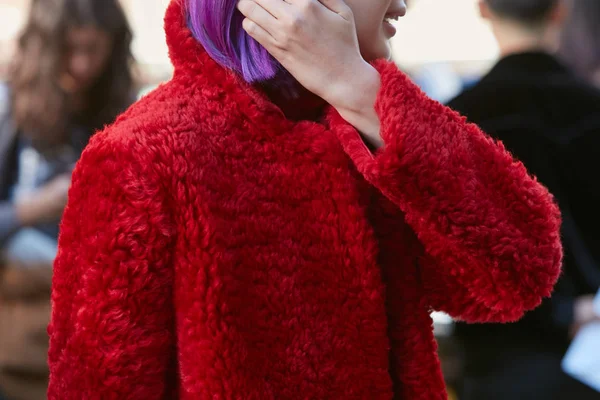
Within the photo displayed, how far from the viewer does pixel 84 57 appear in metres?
1.82

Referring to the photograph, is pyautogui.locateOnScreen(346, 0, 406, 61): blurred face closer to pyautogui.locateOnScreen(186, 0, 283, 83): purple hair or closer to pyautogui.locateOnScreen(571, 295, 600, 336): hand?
pyautogui.locateOnScreen(186, 0, 283, 83): purple hair

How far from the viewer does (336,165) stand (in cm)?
82

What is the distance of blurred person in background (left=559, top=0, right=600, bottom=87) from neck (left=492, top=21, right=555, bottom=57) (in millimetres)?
897

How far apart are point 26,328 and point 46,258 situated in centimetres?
18

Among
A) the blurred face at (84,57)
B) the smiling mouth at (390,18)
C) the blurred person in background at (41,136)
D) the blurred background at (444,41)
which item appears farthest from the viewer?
the blurred background at (444,41)

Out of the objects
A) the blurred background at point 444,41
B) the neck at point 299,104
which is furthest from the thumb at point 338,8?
the blurred background at point 444,41

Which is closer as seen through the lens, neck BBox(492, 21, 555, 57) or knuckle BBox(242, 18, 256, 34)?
knuckle BBox(242, 18, 256, 34)

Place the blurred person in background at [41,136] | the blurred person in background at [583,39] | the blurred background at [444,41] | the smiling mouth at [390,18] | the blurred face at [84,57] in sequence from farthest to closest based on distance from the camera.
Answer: the blurred background at [444,41] → the blurred person in background at [583,39] → the blurred face at [84,57] → the blurred person in background at [41,136] → the smiling mouth at [390,18]

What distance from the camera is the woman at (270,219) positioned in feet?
2.48

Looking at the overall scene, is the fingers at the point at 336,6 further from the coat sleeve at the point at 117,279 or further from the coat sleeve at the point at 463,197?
the coat sleeve at the point at 117,279

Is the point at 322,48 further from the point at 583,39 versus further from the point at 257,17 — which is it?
the point at 583,39

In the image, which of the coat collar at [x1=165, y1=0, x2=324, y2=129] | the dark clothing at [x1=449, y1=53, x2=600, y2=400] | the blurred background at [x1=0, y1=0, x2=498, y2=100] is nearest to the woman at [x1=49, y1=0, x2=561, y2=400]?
the coat collar at [x1=165, y1=0, x2=324, y2=129]

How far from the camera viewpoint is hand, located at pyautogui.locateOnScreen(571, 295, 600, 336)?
1.58 metres

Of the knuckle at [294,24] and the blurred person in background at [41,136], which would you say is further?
the blurred person in background at [41,136]
